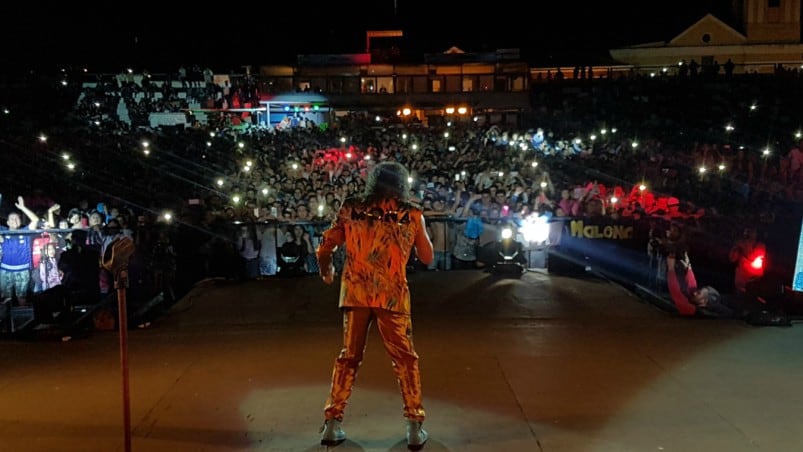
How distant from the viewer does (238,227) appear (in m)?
10.8

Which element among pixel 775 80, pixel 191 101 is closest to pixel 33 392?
pixel 775 80

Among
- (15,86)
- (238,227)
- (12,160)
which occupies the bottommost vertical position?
(238,227)

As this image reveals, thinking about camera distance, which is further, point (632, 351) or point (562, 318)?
point (562, 318)

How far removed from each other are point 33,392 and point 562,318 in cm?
511

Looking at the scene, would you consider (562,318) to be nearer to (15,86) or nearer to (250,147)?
(250,147)

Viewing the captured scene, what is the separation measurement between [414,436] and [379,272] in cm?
101

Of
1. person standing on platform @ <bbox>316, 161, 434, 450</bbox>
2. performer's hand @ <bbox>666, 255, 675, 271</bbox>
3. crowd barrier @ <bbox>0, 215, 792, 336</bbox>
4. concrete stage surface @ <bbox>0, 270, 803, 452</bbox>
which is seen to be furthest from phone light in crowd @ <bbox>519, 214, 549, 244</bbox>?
person standing on platform @ <bbox>316, 161, 434, 450</bbox>

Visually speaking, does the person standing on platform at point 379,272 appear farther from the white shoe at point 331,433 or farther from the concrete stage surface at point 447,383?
the concrete stage surface at point 447,383

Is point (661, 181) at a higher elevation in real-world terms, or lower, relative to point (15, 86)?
lower

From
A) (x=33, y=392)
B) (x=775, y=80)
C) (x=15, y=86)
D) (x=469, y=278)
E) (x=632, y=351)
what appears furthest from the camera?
(x=775, y=80)

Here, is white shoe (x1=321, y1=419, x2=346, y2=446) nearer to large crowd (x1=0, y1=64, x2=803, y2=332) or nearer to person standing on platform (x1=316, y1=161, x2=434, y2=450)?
person standing on platform (x1=316, y1=161, x2=434, y2=450)

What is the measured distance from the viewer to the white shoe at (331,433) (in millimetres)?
4461

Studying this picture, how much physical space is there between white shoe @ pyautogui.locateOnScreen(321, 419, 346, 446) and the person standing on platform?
0.13m

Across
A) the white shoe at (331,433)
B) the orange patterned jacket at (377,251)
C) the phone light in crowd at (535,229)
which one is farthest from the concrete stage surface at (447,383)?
the phone light in crowd at (535,229)
